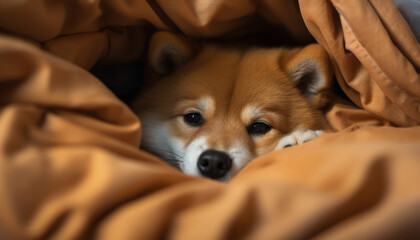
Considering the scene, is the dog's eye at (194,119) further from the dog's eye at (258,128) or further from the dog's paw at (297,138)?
the dog's paw at (297,138)

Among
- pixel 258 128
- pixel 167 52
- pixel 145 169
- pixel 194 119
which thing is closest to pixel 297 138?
pixel 258 128

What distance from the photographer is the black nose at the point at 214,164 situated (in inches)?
49.7

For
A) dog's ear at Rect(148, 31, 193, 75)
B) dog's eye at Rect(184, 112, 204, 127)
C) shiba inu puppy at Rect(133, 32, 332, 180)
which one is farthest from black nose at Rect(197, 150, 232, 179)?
dog's ear at Rect(148, 31, 193, 75)

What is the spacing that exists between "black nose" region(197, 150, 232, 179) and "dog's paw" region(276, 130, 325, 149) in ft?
0.78

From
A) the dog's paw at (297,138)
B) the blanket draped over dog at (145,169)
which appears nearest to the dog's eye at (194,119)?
the dog's paw at (297,138)

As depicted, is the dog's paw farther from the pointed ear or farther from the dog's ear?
the dog's ear

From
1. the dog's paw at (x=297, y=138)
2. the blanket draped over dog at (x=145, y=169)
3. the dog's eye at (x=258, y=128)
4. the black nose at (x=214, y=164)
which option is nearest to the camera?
the blanket draped over dog at (x=145, y=169)

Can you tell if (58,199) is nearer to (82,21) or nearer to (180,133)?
(82,21)

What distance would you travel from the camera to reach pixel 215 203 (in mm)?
729

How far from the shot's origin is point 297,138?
1403mm

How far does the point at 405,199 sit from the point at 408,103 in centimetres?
54

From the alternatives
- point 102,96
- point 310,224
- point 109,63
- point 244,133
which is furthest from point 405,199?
point 109,63

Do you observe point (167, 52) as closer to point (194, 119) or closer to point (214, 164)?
point (194, 119)

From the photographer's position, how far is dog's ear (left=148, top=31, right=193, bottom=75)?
1.45 m
